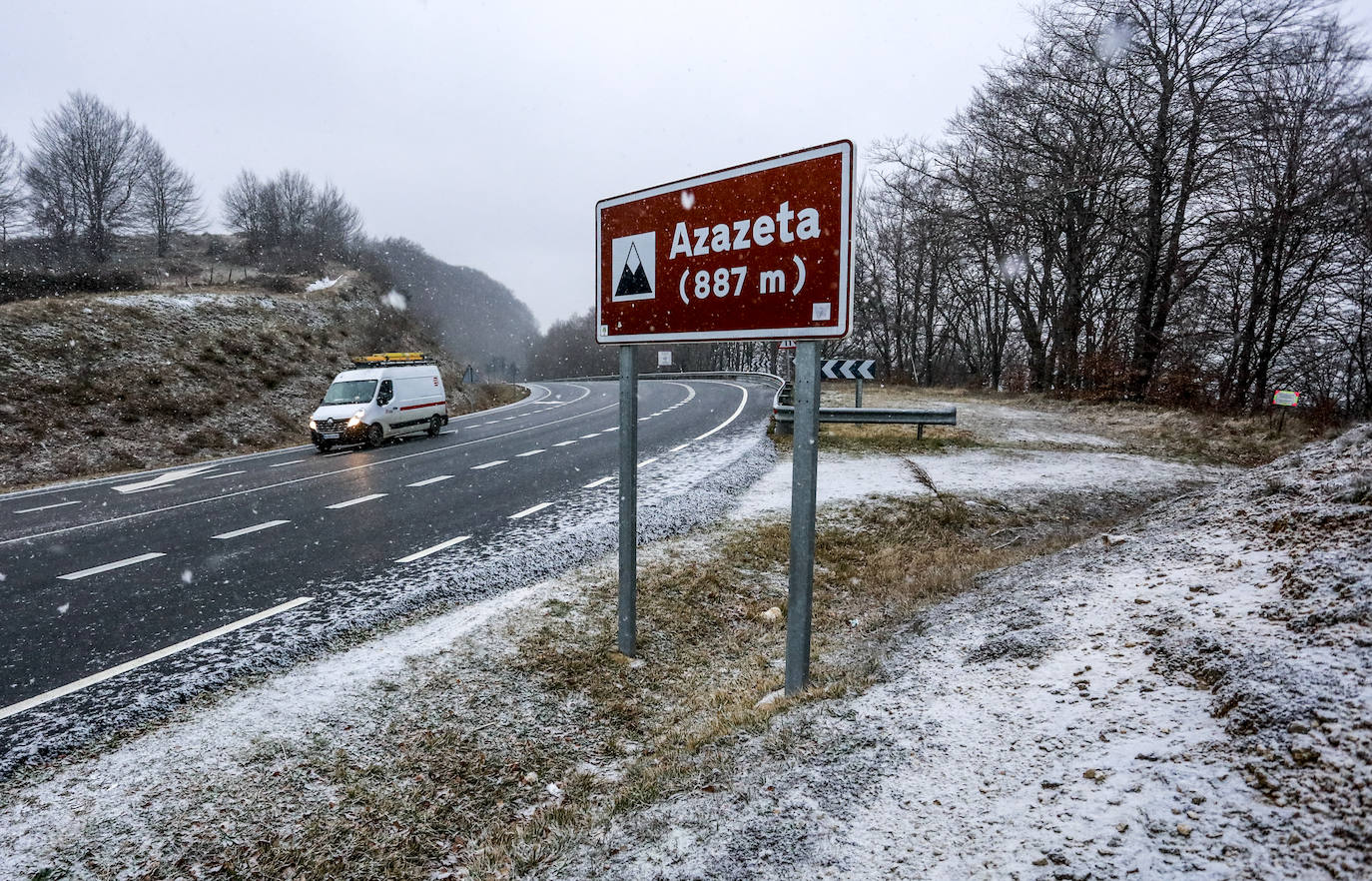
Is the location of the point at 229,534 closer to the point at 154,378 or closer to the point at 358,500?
the point at 358,500

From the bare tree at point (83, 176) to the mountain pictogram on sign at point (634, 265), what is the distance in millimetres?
53480

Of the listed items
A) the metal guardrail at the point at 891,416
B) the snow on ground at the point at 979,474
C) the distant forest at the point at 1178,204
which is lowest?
the snow on ground at the point at 979,474

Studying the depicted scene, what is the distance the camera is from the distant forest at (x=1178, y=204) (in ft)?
53.9

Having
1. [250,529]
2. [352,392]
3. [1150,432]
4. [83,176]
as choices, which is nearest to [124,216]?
[83,176]

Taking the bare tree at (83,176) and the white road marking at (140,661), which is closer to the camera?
the white road marking at (140,661)

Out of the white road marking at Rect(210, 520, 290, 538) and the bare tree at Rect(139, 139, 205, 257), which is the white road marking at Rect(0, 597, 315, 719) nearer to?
the white road marking at Rect(210, 520, 290, 538)

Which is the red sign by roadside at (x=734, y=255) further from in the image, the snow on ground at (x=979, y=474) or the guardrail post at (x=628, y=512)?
the snow on ground at (x=979, y=474)

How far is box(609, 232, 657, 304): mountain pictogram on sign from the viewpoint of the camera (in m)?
4.21

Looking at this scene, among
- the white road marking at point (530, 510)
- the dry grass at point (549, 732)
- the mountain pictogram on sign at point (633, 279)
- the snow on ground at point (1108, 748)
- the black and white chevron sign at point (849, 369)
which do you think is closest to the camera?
the snow on ground at point (1108, 748)

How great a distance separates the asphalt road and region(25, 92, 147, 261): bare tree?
4223 cm

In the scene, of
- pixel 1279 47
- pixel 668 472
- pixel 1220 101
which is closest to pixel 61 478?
pixel 668 472

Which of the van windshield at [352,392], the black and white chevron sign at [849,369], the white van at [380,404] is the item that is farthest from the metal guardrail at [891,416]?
the van windshield at [352,392]

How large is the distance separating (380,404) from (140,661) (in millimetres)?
13365

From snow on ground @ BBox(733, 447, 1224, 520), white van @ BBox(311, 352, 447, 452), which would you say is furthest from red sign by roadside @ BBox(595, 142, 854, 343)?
white van @ BBox(311, 352, 447, 452)
